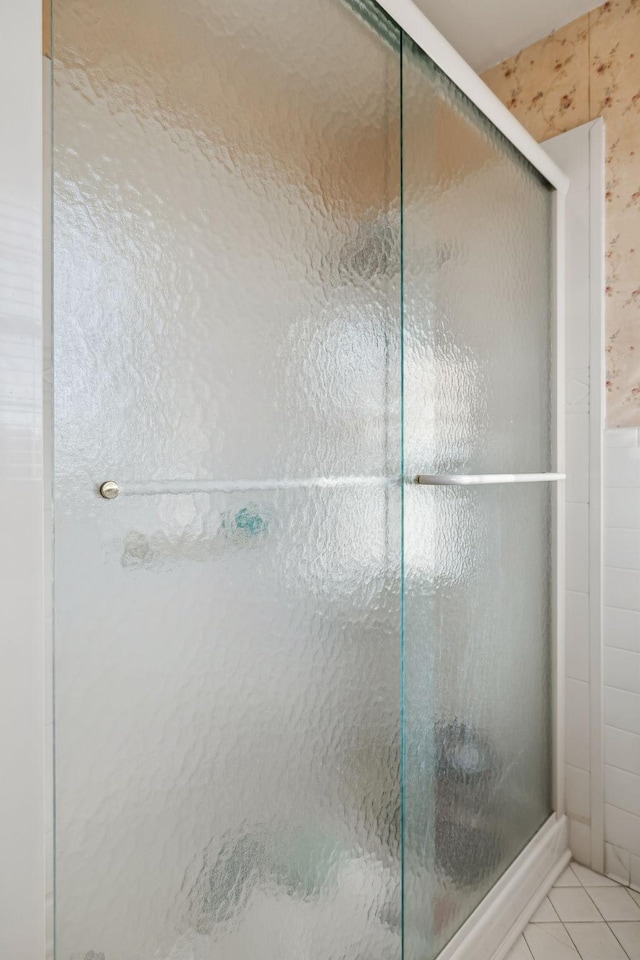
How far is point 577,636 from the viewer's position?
158cm

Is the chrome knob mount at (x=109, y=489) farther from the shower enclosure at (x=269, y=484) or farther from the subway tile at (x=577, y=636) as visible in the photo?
the subway tile at (x=577, y=636)

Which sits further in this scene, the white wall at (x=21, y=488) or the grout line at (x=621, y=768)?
the grout line at (x=621, y=768)

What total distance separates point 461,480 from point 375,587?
0.26m

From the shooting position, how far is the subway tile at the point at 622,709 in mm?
1474

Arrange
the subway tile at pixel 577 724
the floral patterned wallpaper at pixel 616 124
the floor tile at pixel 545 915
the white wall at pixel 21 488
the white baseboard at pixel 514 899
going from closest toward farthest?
the white wall at pixel 21 488 < the white baseboard at pixel 514 899 < the floor tile at pixel 545 915 < the floral patterned wallpaper at pixel 616 124 < the subway tile at pixel 577 724

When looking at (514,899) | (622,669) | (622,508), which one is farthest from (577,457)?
(514,899)

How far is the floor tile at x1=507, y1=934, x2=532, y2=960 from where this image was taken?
1.25 m

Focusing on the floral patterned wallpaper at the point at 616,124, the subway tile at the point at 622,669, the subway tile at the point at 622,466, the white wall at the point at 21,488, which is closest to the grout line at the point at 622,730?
the subway tile at the point at 622,669

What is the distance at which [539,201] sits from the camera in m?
1.51

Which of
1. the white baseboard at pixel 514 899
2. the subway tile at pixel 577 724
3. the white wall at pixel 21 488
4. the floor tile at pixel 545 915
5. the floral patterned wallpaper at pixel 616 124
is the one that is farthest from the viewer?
the subway tile at pixel 577 724

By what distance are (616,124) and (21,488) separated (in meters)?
1.73

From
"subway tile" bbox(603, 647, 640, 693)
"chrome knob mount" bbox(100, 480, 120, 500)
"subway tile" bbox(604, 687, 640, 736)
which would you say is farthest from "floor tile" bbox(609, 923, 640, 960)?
"chrome knob mount" bbox(100, 480, 120, 500)

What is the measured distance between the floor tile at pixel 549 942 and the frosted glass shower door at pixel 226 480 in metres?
0.52

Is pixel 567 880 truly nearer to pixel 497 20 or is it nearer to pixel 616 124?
pixel 616 124
